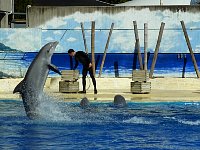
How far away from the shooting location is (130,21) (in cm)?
2245

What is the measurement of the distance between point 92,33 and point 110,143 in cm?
1320

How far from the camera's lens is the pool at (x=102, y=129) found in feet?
26.1

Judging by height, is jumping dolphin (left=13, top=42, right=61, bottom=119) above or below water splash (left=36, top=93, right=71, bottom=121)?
above

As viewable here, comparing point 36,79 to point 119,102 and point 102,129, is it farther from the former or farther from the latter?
point 119,102

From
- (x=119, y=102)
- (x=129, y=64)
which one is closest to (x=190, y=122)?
(x=119, y=102)

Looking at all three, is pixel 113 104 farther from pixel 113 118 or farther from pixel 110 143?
pixel 110 143

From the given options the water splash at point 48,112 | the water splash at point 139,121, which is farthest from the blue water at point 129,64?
the water splash at point 139,121

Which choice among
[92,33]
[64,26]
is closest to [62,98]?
[92,33]

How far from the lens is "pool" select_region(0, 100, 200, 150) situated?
26.1 feet

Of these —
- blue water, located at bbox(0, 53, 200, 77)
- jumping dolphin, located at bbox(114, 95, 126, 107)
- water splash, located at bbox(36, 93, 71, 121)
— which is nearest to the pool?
water splash, located at bbox(36, 93, 71, 121)

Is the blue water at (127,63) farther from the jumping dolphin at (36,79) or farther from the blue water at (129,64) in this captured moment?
the jumping dolphin at (36,79)

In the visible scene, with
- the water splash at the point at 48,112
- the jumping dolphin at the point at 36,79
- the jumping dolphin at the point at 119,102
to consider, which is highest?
the jumping dolphin at the point at 36,79

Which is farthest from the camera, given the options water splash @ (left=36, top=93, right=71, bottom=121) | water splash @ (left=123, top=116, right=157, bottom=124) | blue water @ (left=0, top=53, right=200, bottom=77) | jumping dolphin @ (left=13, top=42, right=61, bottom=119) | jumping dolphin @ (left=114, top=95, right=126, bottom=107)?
blue water @ (left=0, top=53, right=200, bottom=77)

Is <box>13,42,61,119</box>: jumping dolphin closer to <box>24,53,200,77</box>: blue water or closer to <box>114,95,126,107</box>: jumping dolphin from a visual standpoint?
<box>114,95,126,107</box>: jumping dolphin
